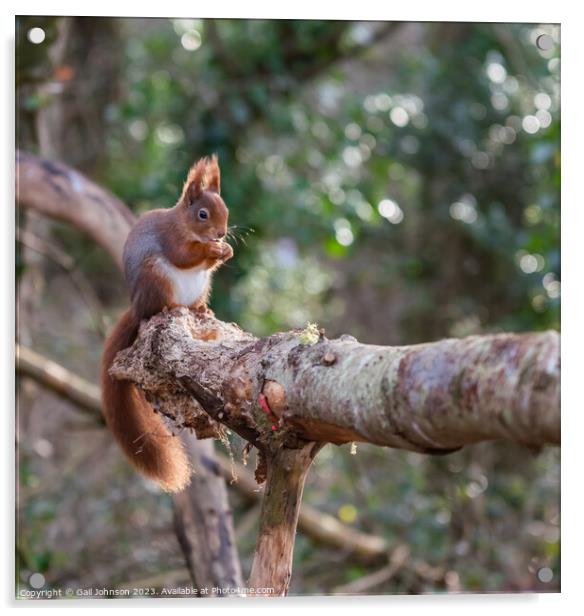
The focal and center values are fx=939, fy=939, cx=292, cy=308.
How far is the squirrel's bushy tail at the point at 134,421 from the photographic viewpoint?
225cm

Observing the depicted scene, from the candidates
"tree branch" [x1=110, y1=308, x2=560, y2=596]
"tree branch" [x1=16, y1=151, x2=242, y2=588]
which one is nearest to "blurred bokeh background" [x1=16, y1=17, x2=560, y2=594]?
"tree branch" [x1=16, y1=151, x2=242, y2=588]

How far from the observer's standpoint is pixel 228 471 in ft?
12.0

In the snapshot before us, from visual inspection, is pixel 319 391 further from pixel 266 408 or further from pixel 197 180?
pixel 197 180

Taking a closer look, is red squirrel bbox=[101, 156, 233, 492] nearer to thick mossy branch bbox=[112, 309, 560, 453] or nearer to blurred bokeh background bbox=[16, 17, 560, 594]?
thick mossy branch bbox=[112, 309, 560, 453]

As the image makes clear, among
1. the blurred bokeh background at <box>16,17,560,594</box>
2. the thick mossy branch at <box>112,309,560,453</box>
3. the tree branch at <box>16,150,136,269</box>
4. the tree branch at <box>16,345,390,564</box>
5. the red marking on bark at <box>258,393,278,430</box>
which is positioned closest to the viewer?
the thick mossy branch at <box>112,309,560,453</box>

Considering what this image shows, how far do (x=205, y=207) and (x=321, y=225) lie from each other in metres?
1.89

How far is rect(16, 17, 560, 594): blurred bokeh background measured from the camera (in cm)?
398

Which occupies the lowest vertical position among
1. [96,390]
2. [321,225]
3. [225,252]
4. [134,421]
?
[134,421]

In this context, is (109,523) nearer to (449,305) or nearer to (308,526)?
(308,526)

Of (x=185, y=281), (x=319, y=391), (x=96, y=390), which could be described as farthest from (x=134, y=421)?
(x=96, y=390)

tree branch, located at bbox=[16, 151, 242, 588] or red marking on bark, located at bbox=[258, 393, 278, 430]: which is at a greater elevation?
tree branch, located at bbox=[16, 151, 242, 588]

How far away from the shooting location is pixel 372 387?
1375 millimetres
